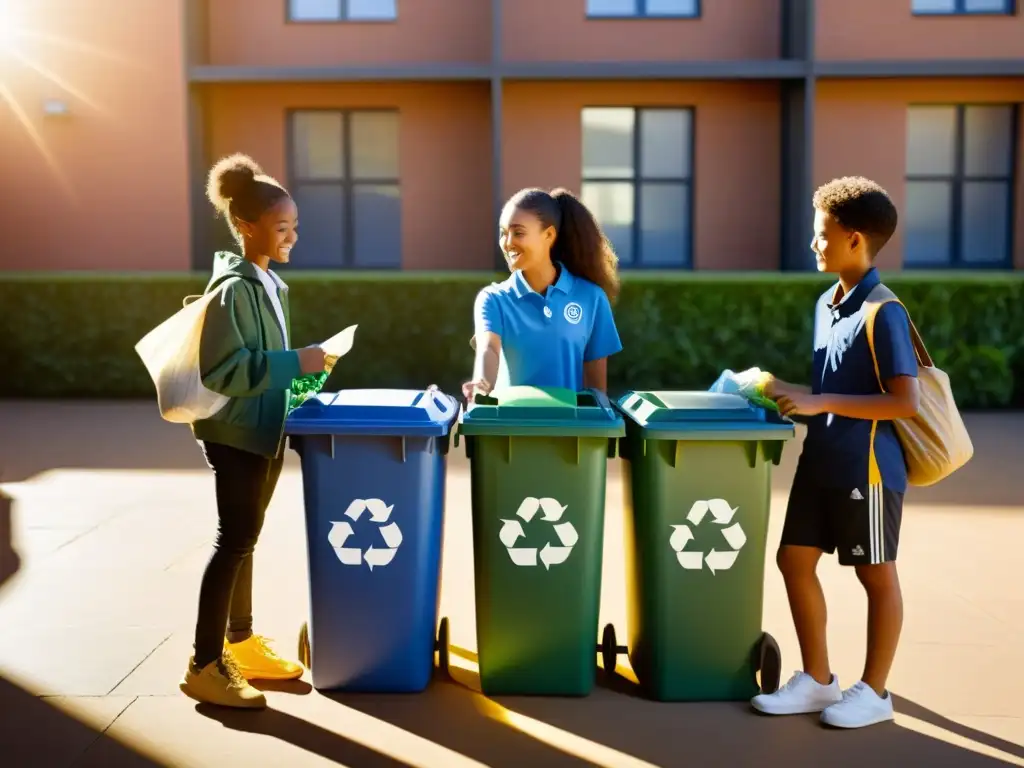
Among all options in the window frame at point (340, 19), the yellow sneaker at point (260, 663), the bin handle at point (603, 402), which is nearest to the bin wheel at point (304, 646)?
the yellow sneaker at point (260, 663)

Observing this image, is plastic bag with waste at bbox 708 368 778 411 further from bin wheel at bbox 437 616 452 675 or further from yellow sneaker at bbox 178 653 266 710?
yellow sneaker at bbox 178 653 266 710

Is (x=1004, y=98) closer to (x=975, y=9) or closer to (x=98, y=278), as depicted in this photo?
(x=975, y=9)

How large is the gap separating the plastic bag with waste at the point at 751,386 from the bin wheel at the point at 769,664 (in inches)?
32.1

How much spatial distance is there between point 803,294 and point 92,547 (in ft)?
25.0

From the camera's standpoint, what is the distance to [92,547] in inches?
227

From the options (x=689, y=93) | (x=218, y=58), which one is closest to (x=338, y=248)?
(x=218, y=58)

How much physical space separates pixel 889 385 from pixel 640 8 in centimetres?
1073

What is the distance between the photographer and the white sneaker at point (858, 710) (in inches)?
138

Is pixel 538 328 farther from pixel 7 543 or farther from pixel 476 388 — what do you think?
pixel 7 543

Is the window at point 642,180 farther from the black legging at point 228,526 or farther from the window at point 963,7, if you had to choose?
the black legging at point 228,526

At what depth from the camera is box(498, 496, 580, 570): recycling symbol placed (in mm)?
3705

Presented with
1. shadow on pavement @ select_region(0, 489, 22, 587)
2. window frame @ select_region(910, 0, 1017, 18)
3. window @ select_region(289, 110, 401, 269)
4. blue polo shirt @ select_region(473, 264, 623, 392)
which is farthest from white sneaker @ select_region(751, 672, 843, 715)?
window frame @ select_region(910, 0, 1017, 18)

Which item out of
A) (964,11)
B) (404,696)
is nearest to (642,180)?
(964,11)

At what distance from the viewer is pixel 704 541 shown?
3697mm
